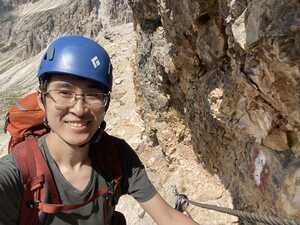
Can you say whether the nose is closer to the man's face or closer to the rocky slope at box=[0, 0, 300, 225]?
the man's face

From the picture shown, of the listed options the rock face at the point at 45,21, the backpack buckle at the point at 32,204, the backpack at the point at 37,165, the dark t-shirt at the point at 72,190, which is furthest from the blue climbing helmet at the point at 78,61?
the rock face at the point at 45,21

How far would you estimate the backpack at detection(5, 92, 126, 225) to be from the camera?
3.19m

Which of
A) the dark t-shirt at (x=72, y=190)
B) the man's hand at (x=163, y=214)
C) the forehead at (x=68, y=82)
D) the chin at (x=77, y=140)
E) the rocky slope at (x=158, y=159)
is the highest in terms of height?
the forehead at (x=68, y=82)

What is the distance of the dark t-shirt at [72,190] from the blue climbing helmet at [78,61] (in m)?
0.59

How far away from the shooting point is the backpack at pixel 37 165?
126 inches

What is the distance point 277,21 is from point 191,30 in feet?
11.9

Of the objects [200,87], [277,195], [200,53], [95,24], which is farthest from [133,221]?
[95,24]

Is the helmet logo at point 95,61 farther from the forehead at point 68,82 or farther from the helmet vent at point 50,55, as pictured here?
the helmet vent at point 50,55

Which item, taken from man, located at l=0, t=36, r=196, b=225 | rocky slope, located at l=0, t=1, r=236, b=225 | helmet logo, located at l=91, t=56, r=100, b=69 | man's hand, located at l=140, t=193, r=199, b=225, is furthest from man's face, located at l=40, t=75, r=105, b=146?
rocky slope, located at l=0, t=1, r=236, b=225

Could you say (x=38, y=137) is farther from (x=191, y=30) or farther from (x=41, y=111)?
(x=191, y=30)

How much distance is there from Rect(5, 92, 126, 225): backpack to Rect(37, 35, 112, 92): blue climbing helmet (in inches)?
18.1

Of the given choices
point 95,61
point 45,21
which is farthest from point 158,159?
point 45,21

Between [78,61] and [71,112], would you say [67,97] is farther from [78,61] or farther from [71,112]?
[78,61]

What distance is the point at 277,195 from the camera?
5.13 metres
